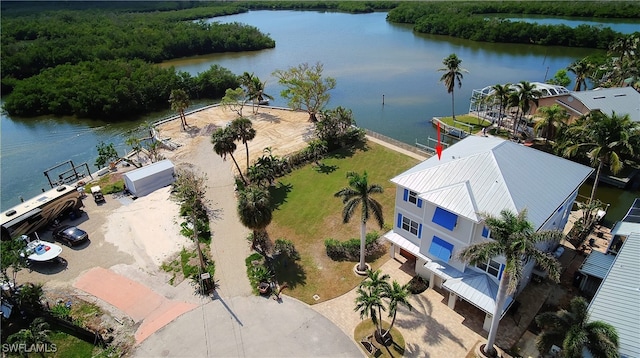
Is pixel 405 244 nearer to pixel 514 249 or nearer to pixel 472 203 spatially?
pixel 472 203

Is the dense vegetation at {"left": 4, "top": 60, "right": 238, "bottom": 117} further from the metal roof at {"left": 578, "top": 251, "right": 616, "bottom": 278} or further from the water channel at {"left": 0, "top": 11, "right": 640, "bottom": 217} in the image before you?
the metal roof at {"left": 578, "top": 251, "right": 616, "bottom": 278}

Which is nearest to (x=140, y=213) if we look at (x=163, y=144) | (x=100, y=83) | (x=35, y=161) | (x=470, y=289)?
(x=163, y=144)

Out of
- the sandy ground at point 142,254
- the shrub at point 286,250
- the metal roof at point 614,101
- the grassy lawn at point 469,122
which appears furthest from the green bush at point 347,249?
the metal roof at point 614,101

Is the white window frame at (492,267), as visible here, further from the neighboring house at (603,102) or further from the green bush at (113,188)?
the green bush at (113,188)

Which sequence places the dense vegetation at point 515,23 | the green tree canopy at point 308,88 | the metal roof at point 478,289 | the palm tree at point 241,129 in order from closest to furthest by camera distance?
the metal roof at point 478,289
the palm tree at point 241,129
the green tree canopy at point 308,88
the dense vegetation at point 515,23

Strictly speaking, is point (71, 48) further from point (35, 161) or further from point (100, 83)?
point (35, 161)
